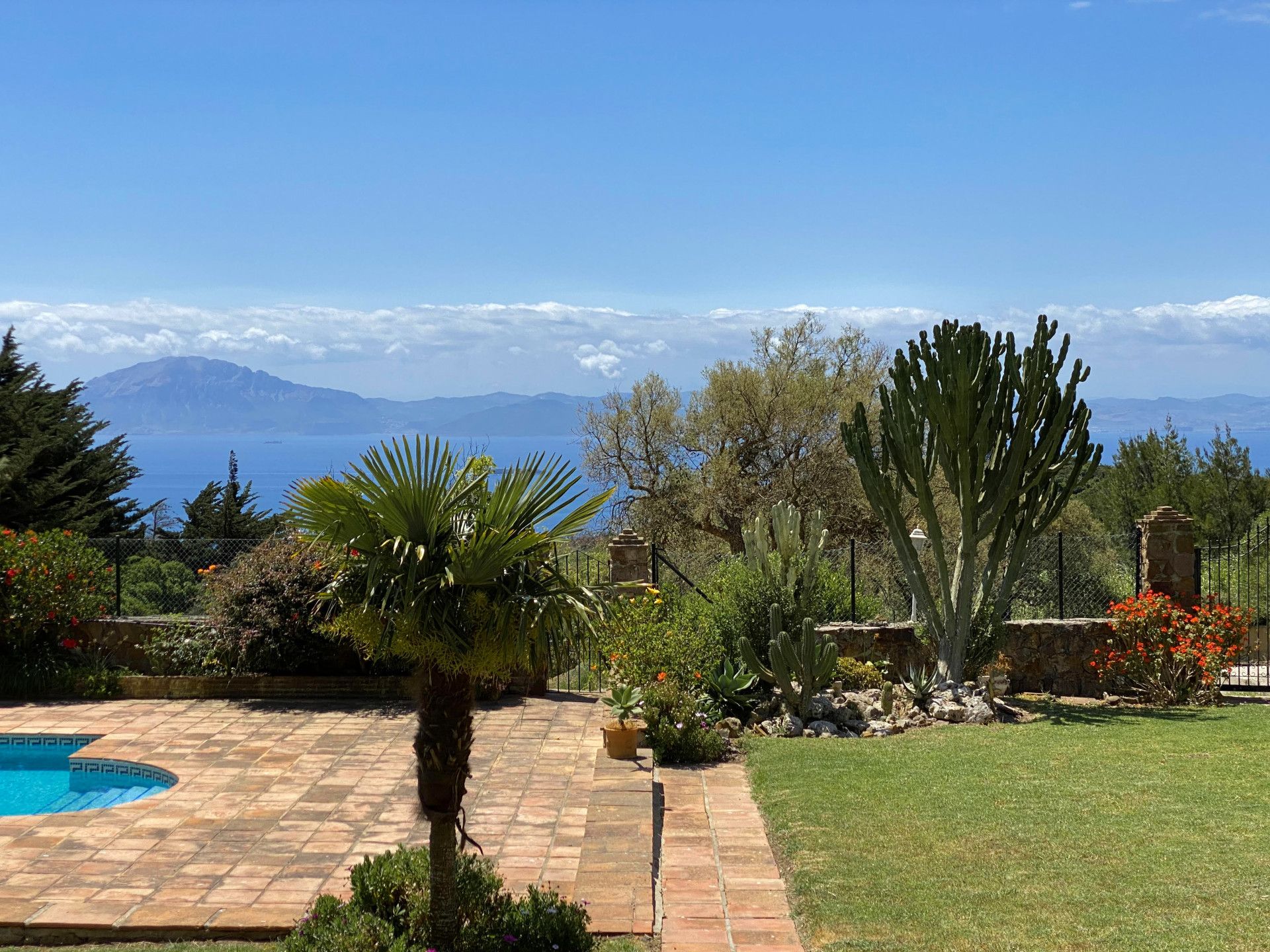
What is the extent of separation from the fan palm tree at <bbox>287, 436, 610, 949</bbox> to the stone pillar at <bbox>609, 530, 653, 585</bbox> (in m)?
7.72

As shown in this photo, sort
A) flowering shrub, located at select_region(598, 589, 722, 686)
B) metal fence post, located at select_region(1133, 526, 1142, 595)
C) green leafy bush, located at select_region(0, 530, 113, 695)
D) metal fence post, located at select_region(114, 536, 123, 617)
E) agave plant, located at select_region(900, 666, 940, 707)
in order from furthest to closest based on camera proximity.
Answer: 1. metal fence post, located at select_region(1133, 526, 1142, 595)
2. metal fence post, located at select_region(114, 536, 123, 617)
3. green leafy bush, located at select_region(0, 530, 113, 695)
4. agave plant, located at select_region(900, 666, 940, 707)
5. flowering shrub, located at select_region(598, 589, 722, 686)

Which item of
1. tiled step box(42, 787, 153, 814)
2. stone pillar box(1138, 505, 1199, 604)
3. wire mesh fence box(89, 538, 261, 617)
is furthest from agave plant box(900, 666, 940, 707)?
wire mesh fence box(89, 538, 261, 617)

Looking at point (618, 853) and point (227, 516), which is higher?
point (227, 516)

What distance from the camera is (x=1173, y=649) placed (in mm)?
13250

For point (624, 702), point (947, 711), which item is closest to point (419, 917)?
point (624, 702)

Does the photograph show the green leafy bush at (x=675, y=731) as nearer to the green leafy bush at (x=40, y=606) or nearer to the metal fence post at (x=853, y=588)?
the metal fence post at (x=853, y=588)

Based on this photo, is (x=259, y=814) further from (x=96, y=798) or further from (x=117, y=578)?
(x=117, y=578)

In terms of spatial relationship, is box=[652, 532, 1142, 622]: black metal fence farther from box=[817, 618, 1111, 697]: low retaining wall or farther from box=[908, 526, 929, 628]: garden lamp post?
box=[817, 618, 1111, 697]: low retaining wall

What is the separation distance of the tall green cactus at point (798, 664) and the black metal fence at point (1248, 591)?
547 centimetres

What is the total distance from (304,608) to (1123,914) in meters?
9.07

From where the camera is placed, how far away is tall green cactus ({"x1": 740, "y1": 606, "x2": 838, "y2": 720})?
11.2 meters

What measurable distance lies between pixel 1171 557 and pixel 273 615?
11.1 metres

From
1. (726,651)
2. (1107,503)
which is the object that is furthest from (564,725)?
(1107,503)

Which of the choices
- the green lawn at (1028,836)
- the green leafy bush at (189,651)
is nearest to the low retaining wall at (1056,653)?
the green lawn at (1028,836)
